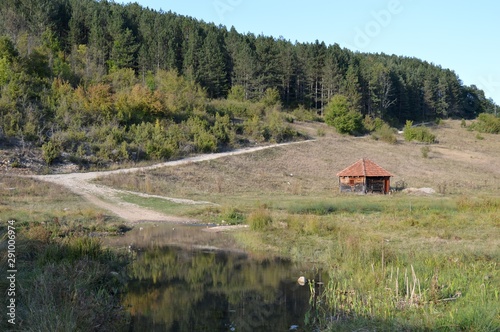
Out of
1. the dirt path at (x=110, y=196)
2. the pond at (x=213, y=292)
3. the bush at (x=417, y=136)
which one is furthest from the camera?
the bush at (x=417, y=136)

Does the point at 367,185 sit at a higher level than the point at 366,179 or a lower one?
lower

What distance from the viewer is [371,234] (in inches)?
723

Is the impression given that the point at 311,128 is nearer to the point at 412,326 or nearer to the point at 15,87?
the point at 15,87

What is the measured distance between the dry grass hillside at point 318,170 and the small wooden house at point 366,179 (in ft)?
5.55

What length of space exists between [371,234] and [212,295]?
818 cm

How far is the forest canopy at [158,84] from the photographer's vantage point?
169 ft

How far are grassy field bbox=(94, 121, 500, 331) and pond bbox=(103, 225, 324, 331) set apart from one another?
3.32 feet

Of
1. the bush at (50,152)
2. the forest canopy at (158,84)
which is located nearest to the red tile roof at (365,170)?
the forest canopy at (158,84)

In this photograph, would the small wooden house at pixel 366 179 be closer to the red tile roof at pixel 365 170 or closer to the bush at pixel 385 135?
the red tile roof at pixel 365 170

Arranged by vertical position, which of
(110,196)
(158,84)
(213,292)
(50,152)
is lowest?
(213,292)

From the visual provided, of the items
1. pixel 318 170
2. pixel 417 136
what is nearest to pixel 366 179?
pixel 318 170

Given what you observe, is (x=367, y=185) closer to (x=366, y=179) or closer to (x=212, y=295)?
(x=366, y=179)

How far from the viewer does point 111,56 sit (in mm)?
86562

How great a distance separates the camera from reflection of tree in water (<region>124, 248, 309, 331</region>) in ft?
34.7
